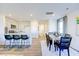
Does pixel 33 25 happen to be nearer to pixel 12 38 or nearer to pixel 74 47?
pixel 12 38

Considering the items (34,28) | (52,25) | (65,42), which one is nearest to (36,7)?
(65,42)

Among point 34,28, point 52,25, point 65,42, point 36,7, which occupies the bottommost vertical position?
point 65,42

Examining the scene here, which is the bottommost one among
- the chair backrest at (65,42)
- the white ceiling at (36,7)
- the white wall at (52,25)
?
the chair backrest at (65,42)

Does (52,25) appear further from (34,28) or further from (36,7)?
(36,7)

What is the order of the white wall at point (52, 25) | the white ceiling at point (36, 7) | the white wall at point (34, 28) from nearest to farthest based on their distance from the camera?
the white ceiling at point (36, 7), the white wall at point (52, 25), the white wall at point (34, 28)

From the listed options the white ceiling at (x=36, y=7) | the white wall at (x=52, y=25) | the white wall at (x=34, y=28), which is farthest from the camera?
the white wall at (x=34, y=28)

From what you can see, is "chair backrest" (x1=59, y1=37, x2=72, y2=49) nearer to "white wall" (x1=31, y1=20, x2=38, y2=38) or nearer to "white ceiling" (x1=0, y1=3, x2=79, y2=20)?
"white ceiling" (x1=0, y1=3, x2=79, y2=20)

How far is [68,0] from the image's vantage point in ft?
6.89

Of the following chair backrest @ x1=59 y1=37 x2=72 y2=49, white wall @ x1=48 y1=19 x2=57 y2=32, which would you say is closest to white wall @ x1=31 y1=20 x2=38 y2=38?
white wall @ x1=48 y1=19 x2=57 y2=32

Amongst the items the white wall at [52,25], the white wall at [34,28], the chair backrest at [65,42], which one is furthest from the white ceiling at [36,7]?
the white wall at [34,28]

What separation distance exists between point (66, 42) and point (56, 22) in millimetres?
8376

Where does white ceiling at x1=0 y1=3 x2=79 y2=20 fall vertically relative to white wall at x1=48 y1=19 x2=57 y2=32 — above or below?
above

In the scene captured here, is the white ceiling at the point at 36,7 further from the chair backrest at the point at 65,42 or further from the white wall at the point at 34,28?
the white wall at the point at 34,28

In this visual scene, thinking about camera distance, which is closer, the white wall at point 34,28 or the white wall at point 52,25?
the white wall at point 52,25
